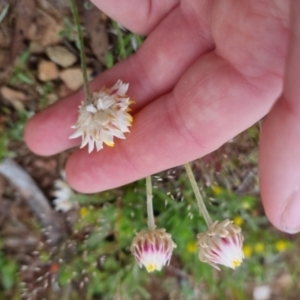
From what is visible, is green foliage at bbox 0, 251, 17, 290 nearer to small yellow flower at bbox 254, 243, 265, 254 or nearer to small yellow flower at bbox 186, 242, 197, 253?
small yellow flower at bbox 186, 242, 197, 253

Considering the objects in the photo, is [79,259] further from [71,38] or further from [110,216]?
[71,38]

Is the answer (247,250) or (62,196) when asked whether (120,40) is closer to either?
(62,196)

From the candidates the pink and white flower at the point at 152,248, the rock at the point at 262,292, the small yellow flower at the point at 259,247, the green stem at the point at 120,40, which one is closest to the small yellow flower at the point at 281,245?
the small yellow flower at the point at 259,247

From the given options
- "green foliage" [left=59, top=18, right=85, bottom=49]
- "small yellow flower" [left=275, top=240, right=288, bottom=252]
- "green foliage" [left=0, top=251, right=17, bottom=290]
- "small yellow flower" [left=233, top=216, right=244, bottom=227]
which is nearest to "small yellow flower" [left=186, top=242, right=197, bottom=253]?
"small yellow flower" [left=233, top=216, right=244, bottom=227]

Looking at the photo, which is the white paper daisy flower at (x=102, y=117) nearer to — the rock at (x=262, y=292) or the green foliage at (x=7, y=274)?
the green foliage at (x=7, y=274)

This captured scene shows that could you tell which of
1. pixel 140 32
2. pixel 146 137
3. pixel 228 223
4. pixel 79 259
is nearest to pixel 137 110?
pixel 146 137

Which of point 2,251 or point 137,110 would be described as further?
point 2,251
